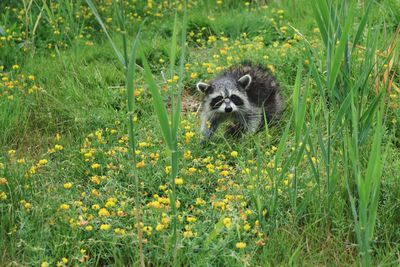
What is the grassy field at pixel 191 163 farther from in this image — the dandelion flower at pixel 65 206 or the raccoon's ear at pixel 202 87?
the raccoon's ear at pixel 202 87

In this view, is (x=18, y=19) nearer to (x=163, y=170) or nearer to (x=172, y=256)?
(x=163, y=170)

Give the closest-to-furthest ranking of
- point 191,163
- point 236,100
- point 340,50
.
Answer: point 340,50, point 191,163, point 236,100

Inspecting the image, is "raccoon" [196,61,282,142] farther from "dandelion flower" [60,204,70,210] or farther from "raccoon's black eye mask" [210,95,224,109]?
"dandelion flower" [60,204,70,210]

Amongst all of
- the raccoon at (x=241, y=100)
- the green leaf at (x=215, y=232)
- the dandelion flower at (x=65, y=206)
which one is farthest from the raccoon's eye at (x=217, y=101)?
the green leaf at (x=215, y=232)

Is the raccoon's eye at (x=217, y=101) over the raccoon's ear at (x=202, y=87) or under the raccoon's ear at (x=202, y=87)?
under

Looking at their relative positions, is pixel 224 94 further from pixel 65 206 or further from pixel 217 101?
pixel 65 206

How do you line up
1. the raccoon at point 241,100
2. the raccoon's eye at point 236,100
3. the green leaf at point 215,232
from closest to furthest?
the green leaf at point 215,232
the raccoon at point 241,100
the raccoon's eye at point 236,100

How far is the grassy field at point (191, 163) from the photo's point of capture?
3.96m

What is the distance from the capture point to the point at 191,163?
522cm

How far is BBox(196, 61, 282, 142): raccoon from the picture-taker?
6.31m

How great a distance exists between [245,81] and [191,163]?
1.49m

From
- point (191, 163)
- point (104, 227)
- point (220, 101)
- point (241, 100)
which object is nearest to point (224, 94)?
point (220, 101)

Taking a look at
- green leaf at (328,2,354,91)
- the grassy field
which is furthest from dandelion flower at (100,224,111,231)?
green leaf at (328,2,354,91)

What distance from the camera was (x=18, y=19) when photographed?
8039mm
